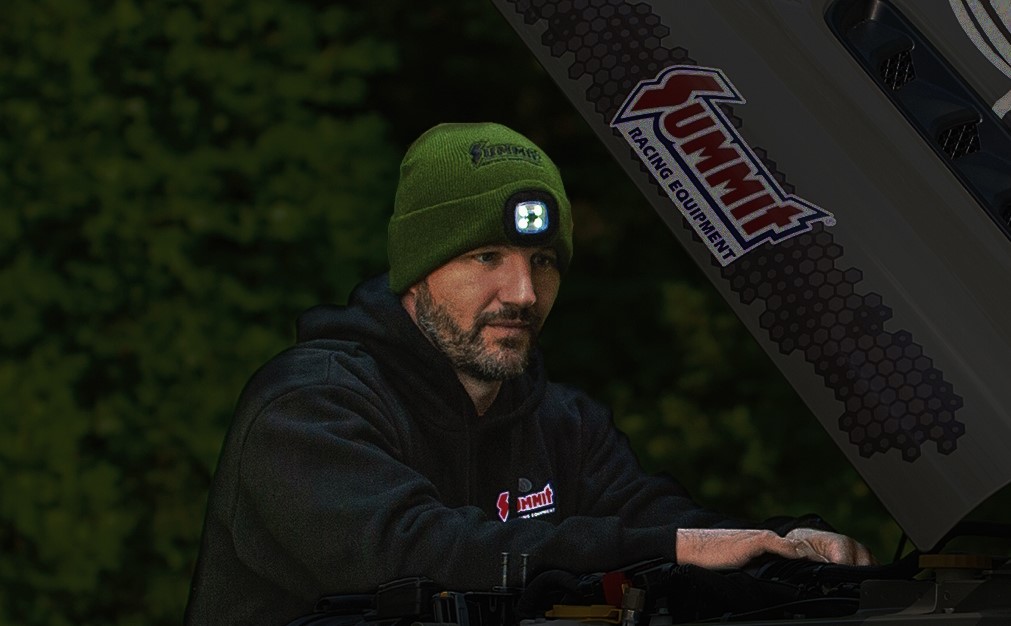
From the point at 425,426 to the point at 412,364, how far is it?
122 millimetres

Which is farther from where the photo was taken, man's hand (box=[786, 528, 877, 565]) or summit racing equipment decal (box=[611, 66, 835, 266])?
man's hand (box=[786, 528, 877, 565])

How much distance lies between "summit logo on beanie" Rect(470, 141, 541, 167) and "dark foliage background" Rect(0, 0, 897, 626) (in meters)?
1.59

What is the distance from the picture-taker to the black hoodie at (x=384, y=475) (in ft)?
9.87

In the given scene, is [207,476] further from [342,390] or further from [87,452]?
[342,390]

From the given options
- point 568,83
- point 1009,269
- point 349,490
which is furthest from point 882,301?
point 349,490

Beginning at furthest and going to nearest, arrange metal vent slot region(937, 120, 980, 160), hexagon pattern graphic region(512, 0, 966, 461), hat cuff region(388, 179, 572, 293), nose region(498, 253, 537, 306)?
nose region(498, 253, 537, 306)
hat cuff region(388, 179, 572, 293)
metal vent slot region(937, 120, 980, 160)
hexagon pattern graphic region(512, 0, 966, 461)

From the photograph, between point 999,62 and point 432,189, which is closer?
point 999,62

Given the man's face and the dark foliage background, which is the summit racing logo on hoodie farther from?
the dark foliage background

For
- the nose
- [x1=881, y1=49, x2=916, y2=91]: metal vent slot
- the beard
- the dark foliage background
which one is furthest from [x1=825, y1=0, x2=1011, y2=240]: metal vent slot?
the dark foliage background

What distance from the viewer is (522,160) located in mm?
3258

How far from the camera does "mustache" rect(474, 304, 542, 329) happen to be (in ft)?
11.1

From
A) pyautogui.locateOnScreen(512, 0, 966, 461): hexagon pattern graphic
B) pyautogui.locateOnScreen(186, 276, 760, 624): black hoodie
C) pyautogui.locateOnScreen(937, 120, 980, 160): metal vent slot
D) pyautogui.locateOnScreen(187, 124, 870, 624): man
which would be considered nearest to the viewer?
pyautogui.locateOnScreen(512, 0, 966, 461): hexagon pattern graphic

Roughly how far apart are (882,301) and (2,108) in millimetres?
3545

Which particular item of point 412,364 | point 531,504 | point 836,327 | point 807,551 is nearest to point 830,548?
point 807,551
